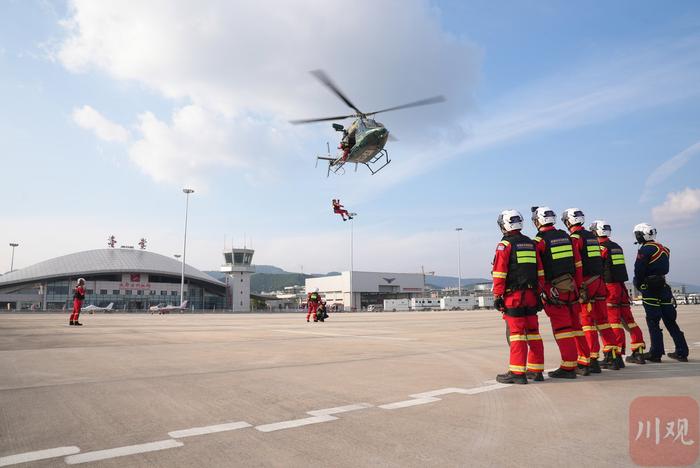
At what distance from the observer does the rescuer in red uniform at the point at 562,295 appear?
5.84 metres

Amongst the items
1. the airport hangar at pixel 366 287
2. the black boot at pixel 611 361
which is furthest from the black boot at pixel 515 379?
the airport hangar at pixel 366 287

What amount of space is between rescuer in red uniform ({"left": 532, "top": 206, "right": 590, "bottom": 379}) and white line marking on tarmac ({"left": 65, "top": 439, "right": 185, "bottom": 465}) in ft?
16.1

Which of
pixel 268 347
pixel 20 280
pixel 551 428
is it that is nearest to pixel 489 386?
pixel 551 428

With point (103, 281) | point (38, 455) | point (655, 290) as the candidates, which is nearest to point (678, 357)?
point (655, 290)

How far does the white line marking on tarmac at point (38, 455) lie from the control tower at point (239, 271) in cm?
9395

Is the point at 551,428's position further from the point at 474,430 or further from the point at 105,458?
the point at 105,458

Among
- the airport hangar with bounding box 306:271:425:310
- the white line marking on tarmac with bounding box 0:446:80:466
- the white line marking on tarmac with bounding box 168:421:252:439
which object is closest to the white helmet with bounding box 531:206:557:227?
the white line marking on tarmac with bounding box 168:421:252:439

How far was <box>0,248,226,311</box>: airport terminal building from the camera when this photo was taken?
298ft

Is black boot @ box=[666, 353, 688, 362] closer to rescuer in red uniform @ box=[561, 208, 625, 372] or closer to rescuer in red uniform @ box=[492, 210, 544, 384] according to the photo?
rescuer in red uniform @ box=[561, 208, 625, 372]

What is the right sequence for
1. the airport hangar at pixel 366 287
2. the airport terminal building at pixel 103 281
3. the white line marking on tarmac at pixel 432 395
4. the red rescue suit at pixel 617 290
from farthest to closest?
1. the airport hangar at pixel 366 287
2. the airport terminal building at pixel 103 281
3. the red rescue suit at pixel 617 290
4. the white line marking on tarmac at pixel 432 395

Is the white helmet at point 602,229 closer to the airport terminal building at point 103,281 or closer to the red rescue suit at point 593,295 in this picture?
the red rescue suit at point 593,295

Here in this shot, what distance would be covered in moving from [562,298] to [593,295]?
1.25 metres

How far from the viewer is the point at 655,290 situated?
7.63 m

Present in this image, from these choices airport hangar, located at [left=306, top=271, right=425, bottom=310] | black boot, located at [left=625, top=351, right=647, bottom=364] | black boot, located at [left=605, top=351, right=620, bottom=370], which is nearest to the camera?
black boot, located at [left=605, top=351, right=620, bottom=370]
